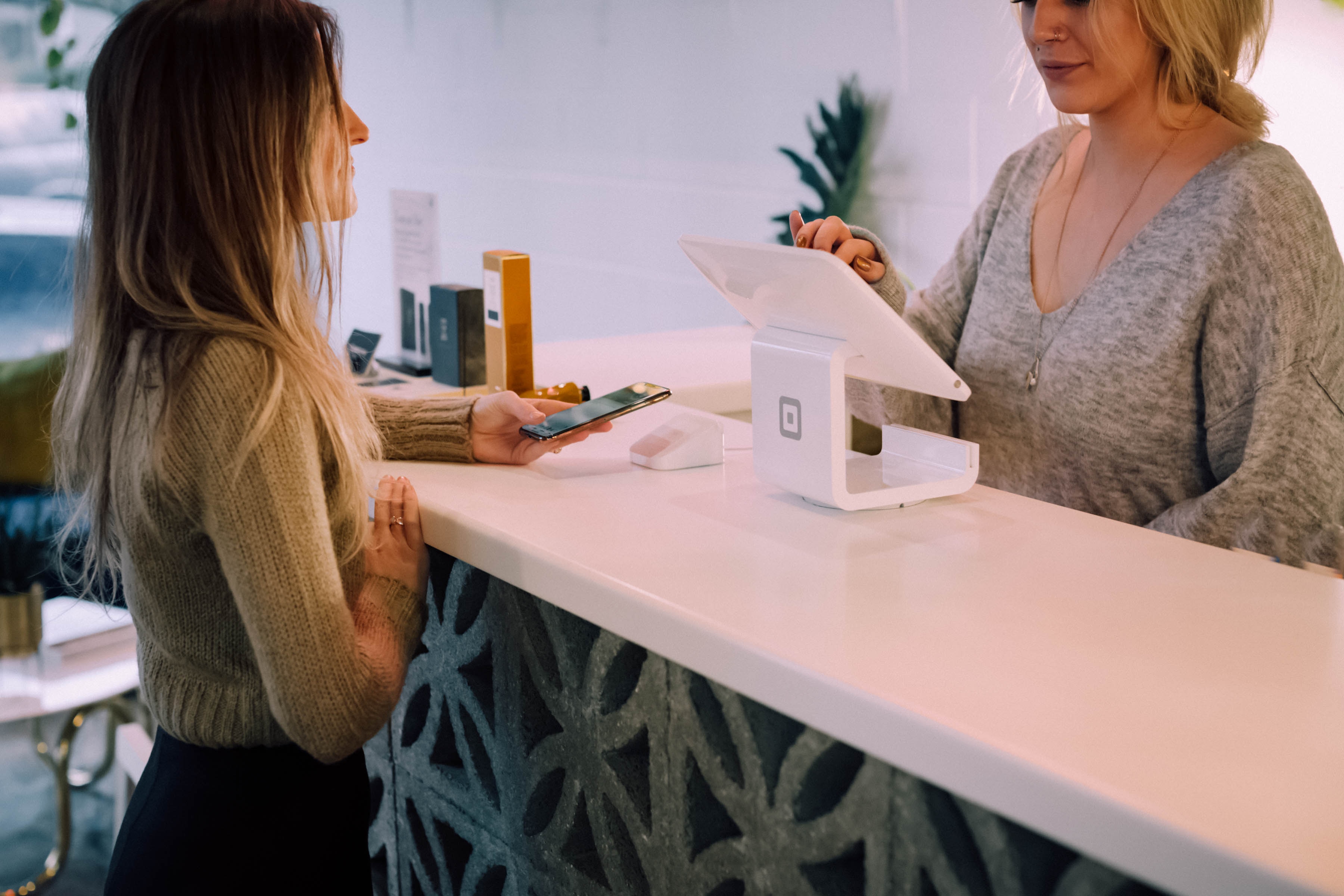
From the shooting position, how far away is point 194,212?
42.6 inches

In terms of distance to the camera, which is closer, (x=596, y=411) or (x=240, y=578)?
(x=240, y=578)

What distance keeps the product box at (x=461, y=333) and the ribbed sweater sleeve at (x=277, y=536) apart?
1036 mm

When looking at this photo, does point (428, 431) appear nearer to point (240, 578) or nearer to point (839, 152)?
point (240, 578)

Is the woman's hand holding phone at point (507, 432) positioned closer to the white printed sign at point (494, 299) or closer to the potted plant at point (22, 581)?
the white printed sign at point (494, 299)

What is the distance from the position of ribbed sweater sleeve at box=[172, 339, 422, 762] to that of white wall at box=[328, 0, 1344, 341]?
2.50 metres

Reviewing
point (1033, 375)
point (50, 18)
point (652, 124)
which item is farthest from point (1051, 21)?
point (50, 18)

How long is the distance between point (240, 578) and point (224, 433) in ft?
0.43

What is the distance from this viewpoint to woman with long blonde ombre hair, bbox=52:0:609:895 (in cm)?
104

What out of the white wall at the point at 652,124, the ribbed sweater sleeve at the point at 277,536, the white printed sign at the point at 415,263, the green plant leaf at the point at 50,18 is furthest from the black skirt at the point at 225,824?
the green plant leaf at the point at 50,18

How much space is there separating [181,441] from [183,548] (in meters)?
0.12

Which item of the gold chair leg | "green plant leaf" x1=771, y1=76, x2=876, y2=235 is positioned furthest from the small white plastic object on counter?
"green plant leaf" x1=771, y1=76, x2=876, y2=235

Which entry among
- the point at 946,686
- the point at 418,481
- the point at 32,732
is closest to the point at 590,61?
the point at 32,732

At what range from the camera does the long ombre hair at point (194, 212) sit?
1057 mm

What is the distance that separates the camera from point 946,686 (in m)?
0.83
